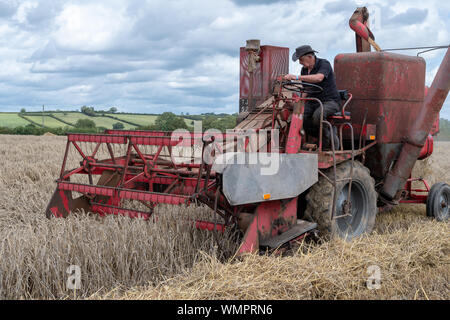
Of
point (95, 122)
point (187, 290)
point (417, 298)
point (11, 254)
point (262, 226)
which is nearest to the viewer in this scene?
point (187, 290)

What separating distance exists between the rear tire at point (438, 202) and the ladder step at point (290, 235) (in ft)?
9.21

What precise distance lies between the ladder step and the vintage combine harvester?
1cm

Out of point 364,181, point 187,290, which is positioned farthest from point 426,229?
point 187,290

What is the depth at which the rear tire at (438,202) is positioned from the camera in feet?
22.2

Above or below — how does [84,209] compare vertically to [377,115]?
below

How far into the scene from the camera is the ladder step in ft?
14.4

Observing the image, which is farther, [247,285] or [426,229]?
[426,229]

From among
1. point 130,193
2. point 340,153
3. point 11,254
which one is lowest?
point 11,254

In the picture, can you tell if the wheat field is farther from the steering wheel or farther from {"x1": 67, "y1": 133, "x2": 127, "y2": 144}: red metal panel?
the steering wheel

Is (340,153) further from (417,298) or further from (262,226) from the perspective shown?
(417,298)

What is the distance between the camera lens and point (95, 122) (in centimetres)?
4100

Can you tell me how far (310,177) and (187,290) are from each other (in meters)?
2.02

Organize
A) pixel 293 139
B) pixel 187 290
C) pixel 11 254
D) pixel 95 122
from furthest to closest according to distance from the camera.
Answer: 1. pixel 95 122
2. pixel 293 139
3. pixel 11 254
4. pixel 187 290

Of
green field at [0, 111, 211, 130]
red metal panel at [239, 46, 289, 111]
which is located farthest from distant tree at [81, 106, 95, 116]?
red metal panel at [239, 46, 289, 111]
